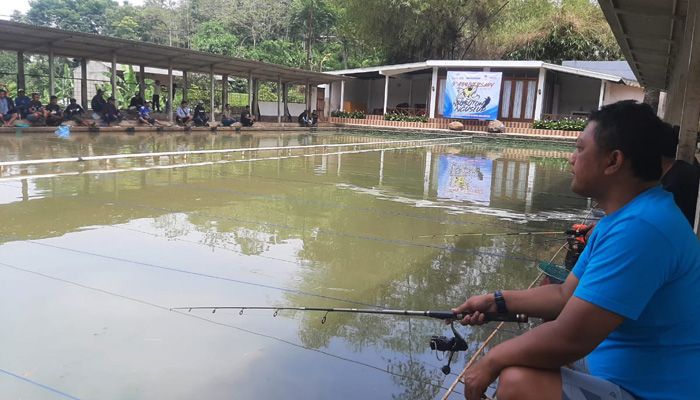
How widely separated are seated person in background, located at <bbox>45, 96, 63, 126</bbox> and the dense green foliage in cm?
2159

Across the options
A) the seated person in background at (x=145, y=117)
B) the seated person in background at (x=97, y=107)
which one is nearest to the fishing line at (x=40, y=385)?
the seated person in background at (x=97, y=107)

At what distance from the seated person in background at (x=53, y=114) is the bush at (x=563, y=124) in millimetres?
19834

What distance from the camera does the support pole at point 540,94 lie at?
85.5ft

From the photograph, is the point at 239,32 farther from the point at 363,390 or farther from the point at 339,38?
the point at 363,390

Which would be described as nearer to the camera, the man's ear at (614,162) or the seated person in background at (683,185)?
the man's ear at (614,162)

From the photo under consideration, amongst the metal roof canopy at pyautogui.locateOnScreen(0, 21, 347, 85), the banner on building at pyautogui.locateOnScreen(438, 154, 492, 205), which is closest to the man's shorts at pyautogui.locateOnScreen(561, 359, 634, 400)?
the banner on building at pyautogui.locateOnScreen(438, 154, 492, 205)

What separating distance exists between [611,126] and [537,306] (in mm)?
664

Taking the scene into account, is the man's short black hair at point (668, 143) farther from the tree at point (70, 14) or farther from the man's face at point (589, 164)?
the tree at point (70, 14)

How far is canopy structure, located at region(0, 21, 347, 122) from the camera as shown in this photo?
14844 mm

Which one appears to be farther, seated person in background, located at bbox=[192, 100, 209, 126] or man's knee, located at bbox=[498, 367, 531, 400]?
seated person in background, located at bbox=[192, 100, 209, 126]

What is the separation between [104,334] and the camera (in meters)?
3.18

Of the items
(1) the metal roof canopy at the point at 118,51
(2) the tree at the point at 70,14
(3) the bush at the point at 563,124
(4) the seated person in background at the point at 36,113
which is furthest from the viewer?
(2) the tree at the point at 70,14

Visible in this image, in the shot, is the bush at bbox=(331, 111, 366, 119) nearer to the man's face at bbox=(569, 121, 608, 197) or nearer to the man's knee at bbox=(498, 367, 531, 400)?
the man's face at bbox=(569, 121, 608, 197)

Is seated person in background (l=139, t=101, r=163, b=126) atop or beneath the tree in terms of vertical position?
beneath
